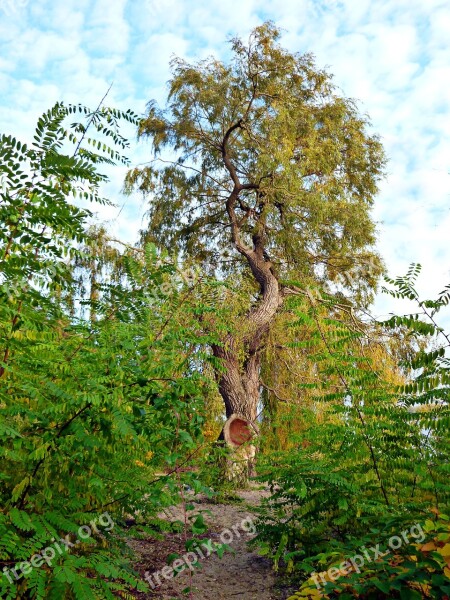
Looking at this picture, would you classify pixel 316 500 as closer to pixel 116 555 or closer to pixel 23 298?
pixel 116 555

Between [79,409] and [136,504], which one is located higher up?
[79,409]

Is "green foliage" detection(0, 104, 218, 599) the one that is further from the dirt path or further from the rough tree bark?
the rough tree bark

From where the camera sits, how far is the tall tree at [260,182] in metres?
12.1

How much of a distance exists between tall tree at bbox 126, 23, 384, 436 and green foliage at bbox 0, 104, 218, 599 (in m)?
8.40

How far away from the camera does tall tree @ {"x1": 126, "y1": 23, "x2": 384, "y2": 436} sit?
1209 centimetres

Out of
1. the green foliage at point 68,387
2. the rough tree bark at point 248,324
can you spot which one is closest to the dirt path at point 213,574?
the green foliage at point 68,387

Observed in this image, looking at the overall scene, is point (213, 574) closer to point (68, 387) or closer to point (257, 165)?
point (68, 387)

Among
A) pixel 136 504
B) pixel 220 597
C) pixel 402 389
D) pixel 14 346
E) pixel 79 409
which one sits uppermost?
pixel 402 389

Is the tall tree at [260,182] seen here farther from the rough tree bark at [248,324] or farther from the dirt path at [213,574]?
the dirt path at [213,574]

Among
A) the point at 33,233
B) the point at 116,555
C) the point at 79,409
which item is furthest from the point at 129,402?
the point at 116,555

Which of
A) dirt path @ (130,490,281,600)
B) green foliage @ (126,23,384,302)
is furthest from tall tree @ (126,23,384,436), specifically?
dirt path @ (130,490,281,600)

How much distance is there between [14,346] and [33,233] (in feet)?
1.83

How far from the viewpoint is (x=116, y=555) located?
370 cm

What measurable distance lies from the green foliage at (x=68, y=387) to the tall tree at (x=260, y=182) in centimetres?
840
